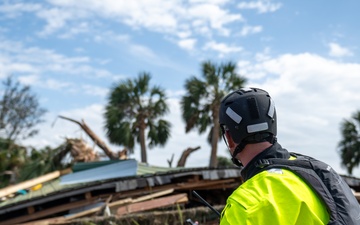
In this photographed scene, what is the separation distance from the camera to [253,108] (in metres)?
2.75

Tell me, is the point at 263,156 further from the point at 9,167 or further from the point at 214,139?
the point at 9,167

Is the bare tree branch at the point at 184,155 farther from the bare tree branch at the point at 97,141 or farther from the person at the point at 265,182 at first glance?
the person at the point at 265,182

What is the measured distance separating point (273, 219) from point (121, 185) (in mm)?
10845

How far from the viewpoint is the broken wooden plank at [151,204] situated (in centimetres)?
1224

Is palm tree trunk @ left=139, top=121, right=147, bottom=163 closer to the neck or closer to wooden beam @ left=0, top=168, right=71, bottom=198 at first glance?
wooden beam @ left=0, top=168, right=71, bottom=198

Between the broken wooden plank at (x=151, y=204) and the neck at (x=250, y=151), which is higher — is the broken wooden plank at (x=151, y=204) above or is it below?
below

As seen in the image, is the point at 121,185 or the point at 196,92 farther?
the point at 196,92

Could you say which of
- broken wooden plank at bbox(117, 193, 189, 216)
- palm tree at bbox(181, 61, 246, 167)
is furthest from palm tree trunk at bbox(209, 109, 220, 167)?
broken wooden plank at bbox(117, 193, 189, 216)

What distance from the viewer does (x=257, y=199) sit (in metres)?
2.15

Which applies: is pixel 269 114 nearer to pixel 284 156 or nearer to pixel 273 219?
pixel 284 156

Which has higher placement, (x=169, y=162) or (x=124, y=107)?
(x=124, y=107)

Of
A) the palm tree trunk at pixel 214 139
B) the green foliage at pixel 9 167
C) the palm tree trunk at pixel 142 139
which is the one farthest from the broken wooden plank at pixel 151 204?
the green foliage at pixel 9 167

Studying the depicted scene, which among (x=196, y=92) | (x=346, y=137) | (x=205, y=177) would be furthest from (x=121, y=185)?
(x=346, y=137)

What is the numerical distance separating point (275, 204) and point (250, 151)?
594mm
